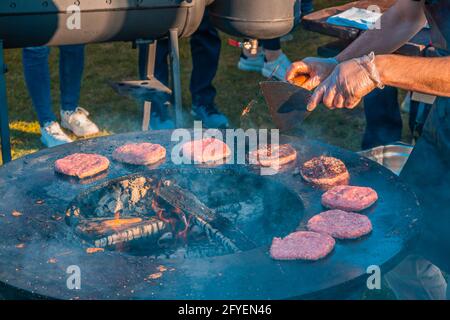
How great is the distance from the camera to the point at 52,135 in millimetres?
6254

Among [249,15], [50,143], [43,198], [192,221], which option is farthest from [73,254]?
[50,143]

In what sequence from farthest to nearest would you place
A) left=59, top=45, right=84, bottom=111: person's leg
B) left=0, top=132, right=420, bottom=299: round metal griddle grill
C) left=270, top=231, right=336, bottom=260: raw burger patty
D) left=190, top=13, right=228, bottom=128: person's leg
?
1. left=190, top=13, right=228, bottom=128: person's leg
2. left=59, top=45, right=84, bottom=111: person's leg
3. left=270, top=231, right=336, bottom=260: raw burger patty
4. left=0, top=132, right=420, bottom=299: round metal griddle grill

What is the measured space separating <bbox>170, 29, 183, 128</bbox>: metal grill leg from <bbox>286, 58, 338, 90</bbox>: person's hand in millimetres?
1557

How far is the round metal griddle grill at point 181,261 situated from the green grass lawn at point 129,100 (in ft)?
10.1

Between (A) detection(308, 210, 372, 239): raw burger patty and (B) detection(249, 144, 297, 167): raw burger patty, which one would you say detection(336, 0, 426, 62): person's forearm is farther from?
(A) detection(308, 210, 372, 239): raw burger patty

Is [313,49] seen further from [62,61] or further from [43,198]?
[43,198]

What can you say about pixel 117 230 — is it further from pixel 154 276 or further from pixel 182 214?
pixel 154 276

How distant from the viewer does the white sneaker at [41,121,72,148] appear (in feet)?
20.4

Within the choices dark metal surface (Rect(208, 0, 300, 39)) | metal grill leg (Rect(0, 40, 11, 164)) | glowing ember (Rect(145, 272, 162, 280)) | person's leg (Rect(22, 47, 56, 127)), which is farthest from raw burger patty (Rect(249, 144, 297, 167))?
person's leg (Rect(22, 47, 56, 127))

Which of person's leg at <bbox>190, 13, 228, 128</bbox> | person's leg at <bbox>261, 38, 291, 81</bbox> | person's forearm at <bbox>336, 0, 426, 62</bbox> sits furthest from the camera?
person's leg at <bbox>261, 38, 291, 81</bbox>

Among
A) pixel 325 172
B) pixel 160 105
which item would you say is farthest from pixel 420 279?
pixel 160 105

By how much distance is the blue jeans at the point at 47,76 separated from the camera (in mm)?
5980

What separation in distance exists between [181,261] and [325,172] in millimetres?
934
